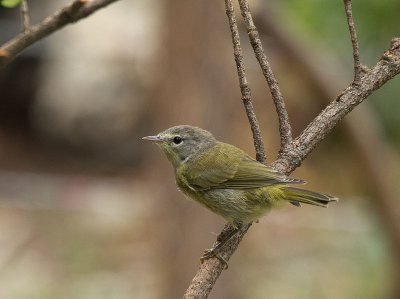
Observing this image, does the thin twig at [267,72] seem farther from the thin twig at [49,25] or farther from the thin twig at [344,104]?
the thin twig at [49,25]

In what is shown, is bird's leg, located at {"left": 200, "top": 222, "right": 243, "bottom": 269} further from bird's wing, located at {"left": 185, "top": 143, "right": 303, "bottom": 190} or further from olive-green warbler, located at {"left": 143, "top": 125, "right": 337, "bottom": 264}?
bird's wing, located at {"left": 185, "top": 143, "right": 303, "bottom": 190}

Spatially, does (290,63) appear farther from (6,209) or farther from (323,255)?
(6,209)

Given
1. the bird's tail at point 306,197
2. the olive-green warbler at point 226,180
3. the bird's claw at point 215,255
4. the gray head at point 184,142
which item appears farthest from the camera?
the gray head at point 184,142

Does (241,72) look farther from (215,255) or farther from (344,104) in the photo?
(215,255)

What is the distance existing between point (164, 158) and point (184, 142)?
266 cm

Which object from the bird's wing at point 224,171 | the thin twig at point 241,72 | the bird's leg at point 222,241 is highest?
the bird's wing at point 224,171

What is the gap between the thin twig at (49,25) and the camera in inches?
116

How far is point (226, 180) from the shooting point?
404 centimetres

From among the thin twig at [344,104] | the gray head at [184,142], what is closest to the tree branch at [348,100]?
the thin twig at [344,104]

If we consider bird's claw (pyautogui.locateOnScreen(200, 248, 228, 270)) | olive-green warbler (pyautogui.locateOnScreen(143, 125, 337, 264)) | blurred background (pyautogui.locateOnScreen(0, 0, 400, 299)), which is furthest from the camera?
blurred background (pyautogui.locateOnScreen(0, 0, 400, 299))

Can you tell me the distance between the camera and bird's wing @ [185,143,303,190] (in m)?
3.81

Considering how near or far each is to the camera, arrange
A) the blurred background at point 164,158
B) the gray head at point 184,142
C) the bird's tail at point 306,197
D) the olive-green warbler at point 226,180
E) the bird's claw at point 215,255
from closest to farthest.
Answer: the bird's claw at point 215,255
the bird's tail at point 306,197
the olive-green warbler at point 226,180
the gray head at point 184,142
the blurred background at point 164,158

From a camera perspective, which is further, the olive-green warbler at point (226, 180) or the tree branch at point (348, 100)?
the olive-green warbler at point (226, 180)

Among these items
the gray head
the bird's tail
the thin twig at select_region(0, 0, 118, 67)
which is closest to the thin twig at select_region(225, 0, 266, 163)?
the bird's tail
